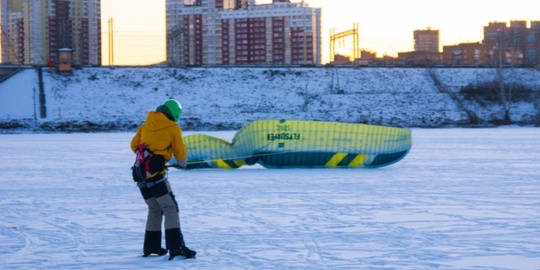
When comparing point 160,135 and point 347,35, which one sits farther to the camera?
point 347,35

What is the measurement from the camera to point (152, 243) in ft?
30.3

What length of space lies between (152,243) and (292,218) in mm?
3297

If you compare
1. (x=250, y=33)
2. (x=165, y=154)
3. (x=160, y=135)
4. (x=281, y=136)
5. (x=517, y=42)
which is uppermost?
(x=250, y=33)

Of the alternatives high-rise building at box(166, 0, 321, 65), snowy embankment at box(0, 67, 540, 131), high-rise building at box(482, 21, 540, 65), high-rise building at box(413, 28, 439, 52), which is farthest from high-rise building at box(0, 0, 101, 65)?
high-rise building at box(413, 28, 439, 52)

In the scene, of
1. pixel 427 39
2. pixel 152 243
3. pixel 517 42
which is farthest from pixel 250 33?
pixel 152 243

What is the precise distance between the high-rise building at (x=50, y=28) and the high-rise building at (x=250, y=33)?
11.3 metres

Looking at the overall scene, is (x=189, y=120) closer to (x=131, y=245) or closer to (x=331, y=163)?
(x=331, y=163)

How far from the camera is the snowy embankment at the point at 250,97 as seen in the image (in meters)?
57.9

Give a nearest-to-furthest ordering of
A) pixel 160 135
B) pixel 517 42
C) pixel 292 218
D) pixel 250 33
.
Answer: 1. pixel 160 135
2. pixel 292 218
3. pixel 517 42
4. pixel 250 33

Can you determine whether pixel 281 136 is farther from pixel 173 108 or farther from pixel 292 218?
pixel 173 108

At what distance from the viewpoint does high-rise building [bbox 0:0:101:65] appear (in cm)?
10744

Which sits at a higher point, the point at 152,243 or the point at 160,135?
the point at 160,135

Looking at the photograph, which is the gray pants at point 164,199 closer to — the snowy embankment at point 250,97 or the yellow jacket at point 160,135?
the yellow jacket at point 160,135

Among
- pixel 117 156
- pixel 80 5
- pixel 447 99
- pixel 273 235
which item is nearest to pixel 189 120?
pixel 447 99
